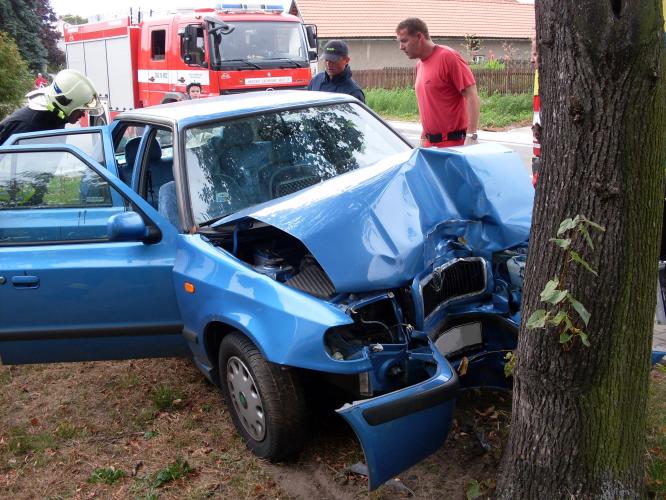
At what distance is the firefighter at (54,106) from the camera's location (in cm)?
611

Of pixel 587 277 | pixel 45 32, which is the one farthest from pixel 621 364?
pixel 45 32

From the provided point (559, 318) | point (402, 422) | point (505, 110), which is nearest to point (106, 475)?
point (402, 422)

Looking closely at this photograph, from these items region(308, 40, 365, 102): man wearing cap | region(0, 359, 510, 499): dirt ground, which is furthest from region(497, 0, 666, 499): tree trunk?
region(308, 40, 365, 102): man wearing cap

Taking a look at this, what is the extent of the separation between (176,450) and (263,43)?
1083 centimetres

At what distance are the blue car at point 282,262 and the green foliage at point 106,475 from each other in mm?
614

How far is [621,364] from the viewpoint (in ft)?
8.54

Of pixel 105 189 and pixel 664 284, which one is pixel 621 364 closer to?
pixel 664 284

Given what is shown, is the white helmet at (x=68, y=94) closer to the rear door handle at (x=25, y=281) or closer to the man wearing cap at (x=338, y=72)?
the man wearing cap at (x=338, y=72)

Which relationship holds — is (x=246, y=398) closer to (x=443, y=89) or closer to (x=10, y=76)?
(x=443, y=89)

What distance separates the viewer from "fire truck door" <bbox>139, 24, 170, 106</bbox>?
46.5 ft

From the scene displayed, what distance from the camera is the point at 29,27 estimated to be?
31500 millimetres

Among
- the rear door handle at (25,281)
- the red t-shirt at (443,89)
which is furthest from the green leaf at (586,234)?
the red t-shirt at (443,89)

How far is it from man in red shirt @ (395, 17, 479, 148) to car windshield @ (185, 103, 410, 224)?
1.59 meters

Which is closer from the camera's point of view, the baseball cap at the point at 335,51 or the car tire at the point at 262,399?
the car tire at the point at 262,399
